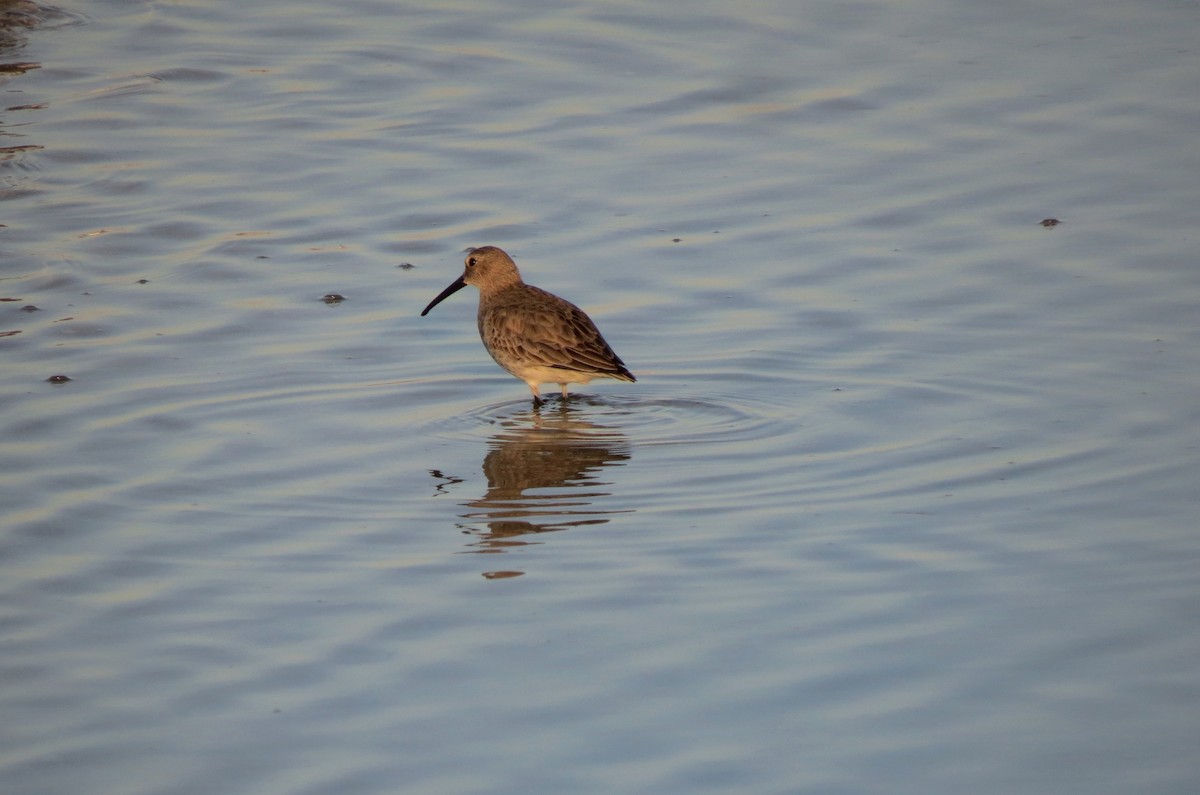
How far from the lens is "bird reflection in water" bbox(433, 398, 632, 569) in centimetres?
688

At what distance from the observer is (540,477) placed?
7727 mm

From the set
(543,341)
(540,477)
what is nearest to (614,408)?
(543,341)

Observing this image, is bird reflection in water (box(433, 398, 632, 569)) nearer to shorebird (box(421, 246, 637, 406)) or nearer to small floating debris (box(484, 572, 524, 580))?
small floating debris (box(484, 572, 524, 580))

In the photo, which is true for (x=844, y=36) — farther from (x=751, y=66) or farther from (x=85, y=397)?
(x=85, y=397)

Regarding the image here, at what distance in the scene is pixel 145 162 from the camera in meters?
12.6

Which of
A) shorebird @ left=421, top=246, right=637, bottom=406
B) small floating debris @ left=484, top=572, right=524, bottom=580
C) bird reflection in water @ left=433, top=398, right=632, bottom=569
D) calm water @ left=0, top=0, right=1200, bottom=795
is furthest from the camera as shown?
shorebird @ left=421, top=246, right=637, bottom=406

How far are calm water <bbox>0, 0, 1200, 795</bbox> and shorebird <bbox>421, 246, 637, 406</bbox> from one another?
0.78 feet

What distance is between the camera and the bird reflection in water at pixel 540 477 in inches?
271

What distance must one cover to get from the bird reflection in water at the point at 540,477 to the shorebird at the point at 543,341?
0.23 metres

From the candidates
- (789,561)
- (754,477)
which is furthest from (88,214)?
(789,561)

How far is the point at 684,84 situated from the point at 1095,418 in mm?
7354

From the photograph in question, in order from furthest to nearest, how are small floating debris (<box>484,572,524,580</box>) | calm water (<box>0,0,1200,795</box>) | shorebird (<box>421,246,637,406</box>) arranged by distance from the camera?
1. shorebird (<box>421,246,637,406</box>)
2. small floating debris (<box>484,572,524,580</box>)
3. calm water (<box>0,0,1200,795</box>)

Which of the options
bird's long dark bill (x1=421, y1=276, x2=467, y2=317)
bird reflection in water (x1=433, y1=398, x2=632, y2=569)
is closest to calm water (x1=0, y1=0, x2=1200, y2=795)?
bird reflection in water (x1=433, y1=398, x2=632, y2=569)

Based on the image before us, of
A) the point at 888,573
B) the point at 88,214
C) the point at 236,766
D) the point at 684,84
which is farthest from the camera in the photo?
the point at 684,84
